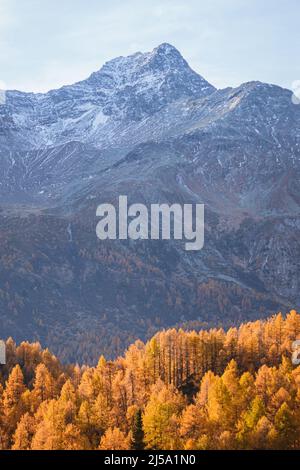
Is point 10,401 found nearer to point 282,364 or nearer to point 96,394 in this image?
point 96,394

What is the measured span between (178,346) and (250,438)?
128 ft

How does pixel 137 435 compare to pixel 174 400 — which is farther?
pixel 174 400

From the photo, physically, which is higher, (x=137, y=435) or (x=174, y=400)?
(x=174, y=400)

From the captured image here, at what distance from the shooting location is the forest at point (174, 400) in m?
99.9

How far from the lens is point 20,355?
15862cm

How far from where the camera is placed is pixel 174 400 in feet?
358

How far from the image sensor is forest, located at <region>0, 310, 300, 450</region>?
328 feet

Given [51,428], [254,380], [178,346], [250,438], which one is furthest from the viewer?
[178,346]
